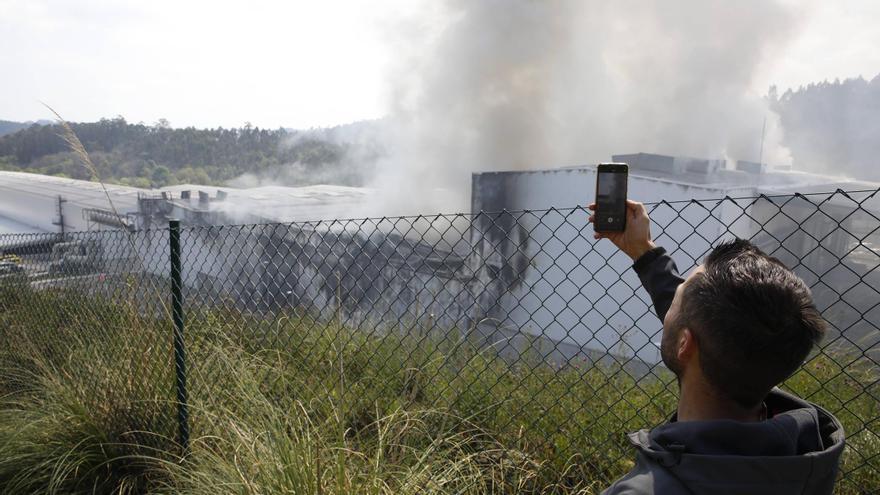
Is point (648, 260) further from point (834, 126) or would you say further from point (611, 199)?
point (834, 126)

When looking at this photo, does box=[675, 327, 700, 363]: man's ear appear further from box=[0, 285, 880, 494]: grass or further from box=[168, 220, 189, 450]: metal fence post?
box=[168, 220, 189, 450]: metal fence post

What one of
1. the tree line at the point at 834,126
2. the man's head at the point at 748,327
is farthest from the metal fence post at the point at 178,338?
the tree line at the point at 834,126

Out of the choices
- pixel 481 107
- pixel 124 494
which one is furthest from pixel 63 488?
pixel 481 107

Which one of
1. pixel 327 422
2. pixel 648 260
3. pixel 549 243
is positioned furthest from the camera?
pixel 549 243

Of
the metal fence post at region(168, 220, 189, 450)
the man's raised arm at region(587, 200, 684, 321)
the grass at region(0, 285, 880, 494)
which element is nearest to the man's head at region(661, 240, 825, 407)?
the man's raised arm at region(587, 200, 684, 321)

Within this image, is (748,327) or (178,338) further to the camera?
(178,338)

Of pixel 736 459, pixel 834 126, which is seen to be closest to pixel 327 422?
pixel 736 459

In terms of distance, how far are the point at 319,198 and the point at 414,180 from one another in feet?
17.3

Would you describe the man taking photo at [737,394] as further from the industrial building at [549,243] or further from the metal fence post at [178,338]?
the industrial building at [549,243]

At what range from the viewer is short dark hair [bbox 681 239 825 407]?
1033 mm

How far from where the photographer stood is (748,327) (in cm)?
103

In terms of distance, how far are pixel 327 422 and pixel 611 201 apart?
139 cm

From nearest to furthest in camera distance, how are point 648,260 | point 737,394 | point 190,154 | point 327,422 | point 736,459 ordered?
1. point 736,459
2. point 737,394
3. point 648,260
4. point 327,422
5. point 190,154

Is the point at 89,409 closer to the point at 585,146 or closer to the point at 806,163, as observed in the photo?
the point at 585,146
